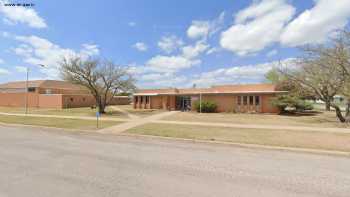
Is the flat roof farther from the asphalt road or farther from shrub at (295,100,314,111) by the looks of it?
the asphalt road

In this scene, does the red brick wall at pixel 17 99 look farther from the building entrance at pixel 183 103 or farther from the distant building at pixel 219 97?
the building entrance at pixel 183 103

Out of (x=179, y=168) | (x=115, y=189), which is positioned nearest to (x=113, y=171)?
(x=115, y=189)

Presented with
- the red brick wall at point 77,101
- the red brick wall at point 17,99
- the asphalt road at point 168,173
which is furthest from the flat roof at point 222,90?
the red brick wall at point 17,99

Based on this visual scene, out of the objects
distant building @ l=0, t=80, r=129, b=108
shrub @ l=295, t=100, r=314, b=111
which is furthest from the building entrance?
distant building @ l=0, t=80, r=129, b=108

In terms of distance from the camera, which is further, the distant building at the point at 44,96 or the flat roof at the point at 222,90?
the distant building at the point at 44,96

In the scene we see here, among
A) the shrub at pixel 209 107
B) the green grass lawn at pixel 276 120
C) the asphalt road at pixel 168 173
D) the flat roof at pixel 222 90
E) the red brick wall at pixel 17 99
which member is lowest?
the asphalt road at pixel 168 173

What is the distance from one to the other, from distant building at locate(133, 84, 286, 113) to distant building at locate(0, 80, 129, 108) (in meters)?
11.5

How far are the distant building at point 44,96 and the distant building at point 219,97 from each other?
11.5m

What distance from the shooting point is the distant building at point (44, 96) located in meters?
35.5

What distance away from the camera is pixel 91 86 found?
25.8 m

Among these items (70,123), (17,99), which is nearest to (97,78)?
(70,123)

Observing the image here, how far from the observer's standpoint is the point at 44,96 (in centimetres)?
3662

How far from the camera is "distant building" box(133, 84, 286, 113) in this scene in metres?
25.3

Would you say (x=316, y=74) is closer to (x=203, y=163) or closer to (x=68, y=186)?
(x=203, y=163)
